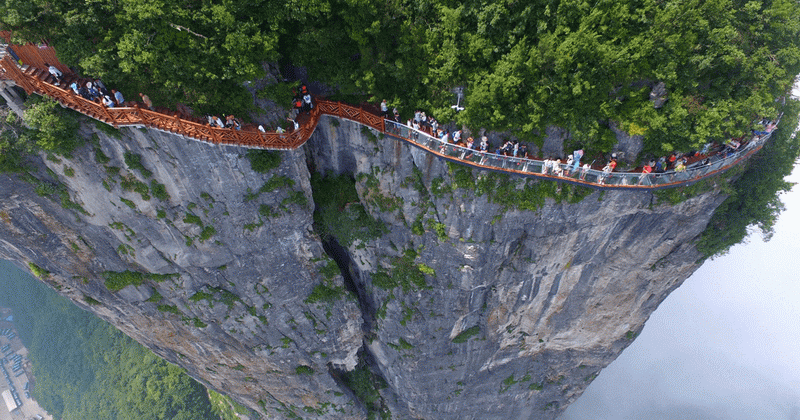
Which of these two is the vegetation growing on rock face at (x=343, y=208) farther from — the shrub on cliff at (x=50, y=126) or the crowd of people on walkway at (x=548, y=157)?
the shrub on cliff at (x=50, y=126)

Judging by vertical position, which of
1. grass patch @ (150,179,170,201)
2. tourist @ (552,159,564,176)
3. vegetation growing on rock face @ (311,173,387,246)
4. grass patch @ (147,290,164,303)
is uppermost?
tourist @ (552,159,564,176)

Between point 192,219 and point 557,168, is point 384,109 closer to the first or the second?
point 557,168

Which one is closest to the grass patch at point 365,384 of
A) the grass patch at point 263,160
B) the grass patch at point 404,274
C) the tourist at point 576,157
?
the grass patch at point 404,274

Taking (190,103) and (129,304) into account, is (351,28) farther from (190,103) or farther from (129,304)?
(129,304)

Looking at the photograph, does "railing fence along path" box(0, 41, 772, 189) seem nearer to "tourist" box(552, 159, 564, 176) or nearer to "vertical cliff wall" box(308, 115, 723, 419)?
"tourist" box(552, 159, 564, 176)

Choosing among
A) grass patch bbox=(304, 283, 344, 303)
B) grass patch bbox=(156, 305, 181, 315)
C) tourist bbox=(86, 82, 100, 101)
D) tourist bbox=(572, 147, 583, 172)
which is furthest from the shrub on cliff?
tourist bbox=(572, 147, 583, 172)

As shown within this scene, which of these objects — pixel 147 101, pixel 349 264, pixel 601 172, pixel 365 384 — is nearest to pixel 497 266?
pixel 601 172
